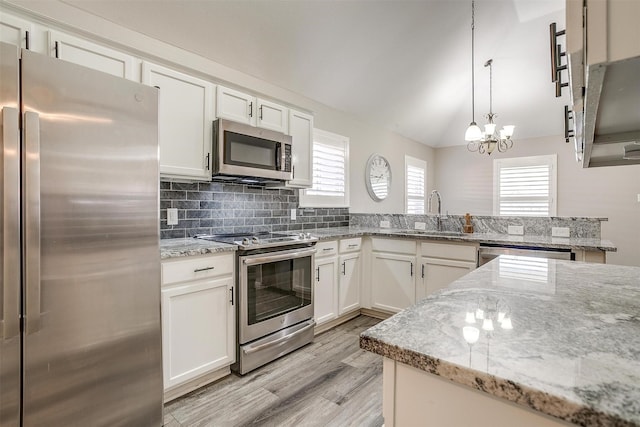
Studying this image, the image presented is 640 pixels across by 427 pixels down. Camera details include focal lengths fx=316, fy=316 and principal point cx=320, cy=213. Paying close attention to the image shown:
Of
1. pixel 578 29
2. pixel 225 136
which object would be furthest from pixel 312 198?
pixel 578 29

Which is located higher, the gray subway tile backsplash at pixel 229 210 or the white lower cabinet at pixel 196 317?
the gray subway tile backsplash at pixel 229 210

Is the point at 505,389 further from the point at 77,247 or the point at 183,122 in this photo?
the point at 183,122

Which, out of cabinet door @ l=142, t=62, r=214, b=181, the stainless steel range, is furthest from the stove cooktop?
cabinet door @ l=142, t=62, r=214, b=181

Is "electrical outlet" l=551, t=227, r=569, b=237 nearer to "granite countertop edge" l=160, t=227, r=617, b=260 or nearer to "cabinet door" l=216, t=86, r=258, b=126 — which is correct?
"granite countertop edge" l=160, t=227, r=617, b=260

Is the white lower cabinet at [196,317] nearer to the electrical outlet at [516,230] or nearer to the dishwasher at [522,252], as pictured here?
the dishwasher at [522,252]

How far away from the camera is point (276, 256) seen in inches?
93.5

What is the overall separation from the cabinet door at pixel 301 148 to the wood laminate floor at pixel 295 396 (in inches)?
62.1

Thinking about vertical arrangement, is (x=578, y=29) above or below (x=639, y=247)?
above

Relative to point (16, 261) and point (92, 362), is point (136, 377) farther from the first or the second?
point (16, 261)

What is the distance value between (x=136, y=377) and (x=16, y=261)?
2.56 feet

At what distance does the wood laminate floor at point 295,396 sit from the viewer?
1.78 meters

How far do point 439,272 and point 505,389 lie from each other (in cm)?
261

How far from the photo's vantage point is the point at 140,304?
5.20ft

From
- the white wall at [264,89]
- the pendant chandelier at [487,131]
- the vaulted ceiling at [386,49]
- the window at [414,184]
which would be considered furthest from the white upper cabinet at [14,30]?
the window at [414,184]
